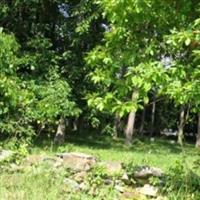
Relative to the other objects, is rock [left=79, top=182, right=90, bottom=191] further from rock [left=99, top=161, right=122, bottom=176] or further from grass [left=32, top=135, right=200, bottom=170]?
grass [left=32, top=135, right=200, bottom=170]

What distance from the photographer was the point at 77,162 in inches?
355

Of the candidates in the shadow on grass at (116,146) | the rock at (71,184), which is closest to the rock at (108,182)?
the rock at (71,184)

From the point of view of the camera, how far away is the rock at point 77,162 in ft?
28.8

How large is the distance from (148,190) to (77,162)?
133 centimetres

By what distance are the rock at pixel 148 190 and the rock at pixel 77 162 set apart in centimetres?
91

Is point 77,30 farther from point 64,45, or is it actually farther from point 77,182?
point 77,182

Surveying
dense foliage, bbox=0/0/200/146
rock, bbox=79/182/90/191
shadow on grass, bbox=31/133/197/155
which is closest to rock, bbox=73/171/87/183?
rock, bbox=79/182/90/191

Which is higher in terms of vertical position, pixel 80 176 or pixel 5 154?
pixel 5 154

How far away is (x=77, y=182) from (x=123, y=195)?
2.45 feet

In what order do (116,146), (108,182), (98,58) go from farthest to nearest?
1. (116,146)
2. (108,182)
3. (98,58)

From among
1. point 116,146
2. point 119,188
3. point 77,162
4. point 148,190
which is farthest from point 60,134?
point 119,188

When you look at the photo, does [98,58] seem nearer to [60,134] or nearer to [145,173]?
[145,173]

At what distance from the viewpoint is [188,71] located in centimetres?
636

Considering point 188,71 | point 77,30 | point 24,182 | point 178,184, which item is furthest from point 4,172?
point 77,30
